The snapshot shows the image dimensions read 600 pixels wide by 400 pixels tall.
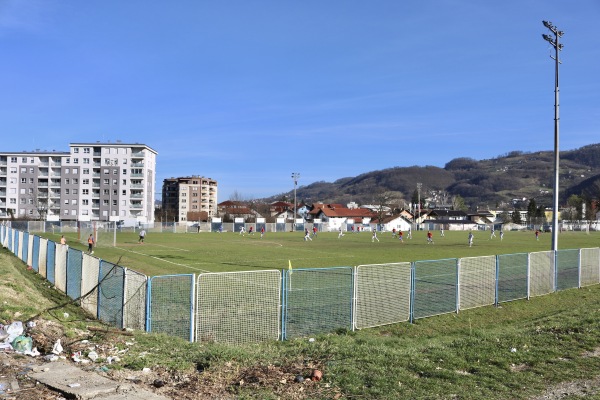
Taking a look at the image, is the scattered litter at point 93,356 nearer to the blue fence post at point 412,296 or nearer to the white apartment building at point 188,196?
the blue fence post at point 412,296

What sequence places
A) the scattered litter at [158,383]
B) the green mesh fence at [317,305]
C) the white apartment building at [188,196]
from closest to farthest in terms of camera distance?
1. the scattered litter at [158,383]
2. the green mesh fence at [317,305]
3. the white apartment building at [188,196]

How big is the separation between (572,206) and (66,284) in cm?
19443

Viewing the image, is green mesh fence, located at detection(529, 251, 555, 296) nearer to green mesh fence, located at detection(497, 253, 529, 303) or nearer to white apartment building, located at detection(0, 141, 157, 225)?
green mesh fence, located at detection(497, 253, 529, 303)

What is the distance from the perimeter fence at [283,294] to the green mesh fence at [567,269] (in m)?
2.56

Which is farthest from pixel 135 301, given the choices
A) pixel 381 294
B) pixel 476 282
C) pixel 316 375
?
pixel 476 282

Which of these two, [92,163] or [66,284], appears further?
[92,163]

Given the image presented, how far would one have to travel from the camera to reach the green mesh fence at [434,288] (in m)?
15.4

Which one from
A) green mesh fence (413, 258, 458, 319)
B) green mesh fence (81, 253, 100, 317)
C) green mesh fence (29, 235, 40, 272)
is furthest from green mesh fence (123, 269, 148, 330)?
green mesh fence (29, 235, 40, 272)

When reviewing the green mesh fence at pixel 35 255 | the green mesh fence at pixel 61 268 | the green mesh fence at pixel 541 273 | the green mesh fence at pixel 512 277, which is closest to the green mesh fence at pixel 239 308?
the green mesh fence at pixel 61 268

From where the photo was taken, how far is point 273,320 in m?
12.0

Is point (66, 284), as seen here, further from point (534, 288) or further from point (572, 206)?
point (572, 206)

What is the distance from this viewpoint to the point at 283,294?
12.1 metres

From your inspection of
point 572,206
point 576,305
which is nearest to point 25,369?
point 576,305

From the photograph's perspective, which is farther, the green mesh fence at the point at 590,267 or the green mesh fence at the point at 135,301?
the green mesh fence at the point at 590,267
